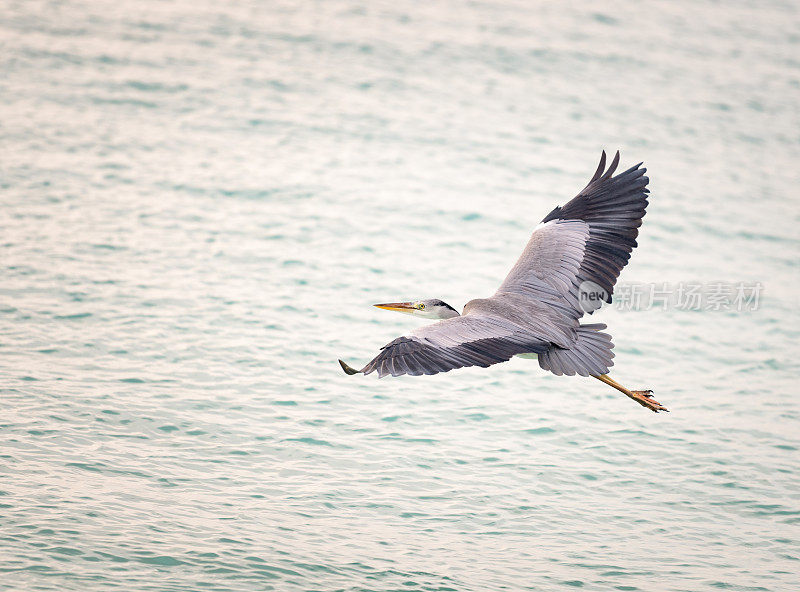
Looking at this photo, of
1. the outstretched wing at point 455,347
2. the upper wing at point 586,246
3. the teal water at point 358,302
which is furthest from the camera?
the upper wing at point 586,246

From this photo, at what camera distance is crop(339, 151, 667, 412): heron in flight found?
798 centimetres

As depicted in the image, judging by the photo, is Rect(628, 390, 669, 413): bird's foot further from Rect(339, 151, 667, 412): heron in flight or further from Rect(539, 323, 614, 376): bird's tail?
Rect(539, 323, 614, 376): bird's tail

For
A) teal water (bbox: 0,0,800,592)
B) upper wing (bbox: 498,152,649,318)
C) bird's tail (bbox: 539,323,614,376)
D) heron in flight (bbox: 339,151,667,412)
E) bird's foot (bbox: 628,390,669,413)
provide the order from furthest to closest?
bird's foot (bbox: 628,390,669,413) → upper wing (bbox: 498,152,649,318) → teal water (bbox: 0,0,800,592) → bird's tail (bbox: 539,323,614,376) → heron in flight (bbox: 339,151,667,412)

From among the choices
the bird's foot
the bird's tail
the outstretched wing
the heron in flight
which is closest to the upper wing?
the heron in flight

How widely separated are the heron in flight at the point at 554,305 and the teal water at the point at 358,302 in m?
1.51

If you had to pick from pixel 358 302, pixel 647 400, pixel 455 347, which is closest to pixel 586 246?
pixel 647 400

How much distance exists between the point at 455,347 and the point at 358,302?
5.92 metres

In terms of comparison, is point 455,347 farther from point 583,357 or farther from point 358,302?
point 358,302

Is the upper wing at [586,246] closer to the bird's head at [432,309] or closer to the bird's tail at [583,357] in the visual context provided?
the bird's tail at [583,357]

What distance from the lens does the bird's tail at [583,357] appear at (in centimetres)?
843

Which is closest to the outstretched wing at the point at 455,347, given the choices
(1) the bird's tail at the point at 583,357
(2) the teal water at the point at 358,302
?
(1) the bird's tail at the point at 583,357

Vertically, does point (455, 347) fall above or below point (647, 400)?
above

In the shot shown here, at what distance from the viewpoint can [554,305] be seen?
927cm

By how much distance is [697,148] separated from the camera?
19562 millimetres
